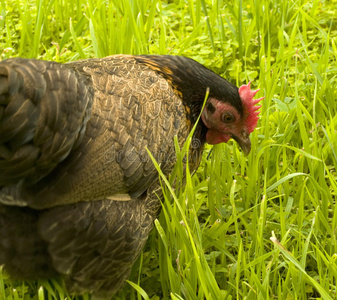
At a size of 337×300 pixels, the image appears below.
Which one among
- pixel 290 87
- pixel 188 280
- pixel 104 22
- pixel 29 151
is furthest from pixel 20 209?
pixel 290 87

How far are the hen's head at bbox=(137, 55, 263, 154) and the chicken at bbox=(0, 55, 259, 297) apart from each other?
0.09m

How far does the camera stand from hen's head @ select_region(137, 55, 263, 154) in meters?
2.97

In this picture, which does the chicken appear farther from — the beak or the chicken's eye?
the beak

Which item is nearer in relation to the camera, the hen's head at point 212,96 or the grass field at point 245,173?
the grass field at point 245,173

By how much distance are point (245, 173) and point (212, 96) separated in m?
0.67

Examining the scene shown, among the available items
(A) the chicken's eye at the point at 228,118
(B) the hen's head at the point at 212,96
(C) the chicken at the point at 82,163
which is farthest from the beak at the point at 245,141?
(C) the chicken at the point at 82,163

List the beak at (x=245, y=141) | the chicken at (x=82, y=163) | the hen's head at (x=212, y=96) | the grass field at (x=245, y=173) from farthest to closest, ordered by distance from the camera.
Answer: the beak at (x=245, y=141) → the hen's head at (x=212, y=96) → the grass field at (x=245, y=173) → the chicken at (x=82, y=163)

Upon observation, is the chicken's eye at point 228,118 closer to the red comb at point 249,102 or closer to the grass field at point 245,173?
the red comb at point 249,102

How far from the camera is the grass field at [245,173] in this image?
2502 millimetres

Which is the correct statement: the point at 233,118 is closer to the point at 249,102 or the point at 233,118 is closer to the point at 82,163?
the point at 249,102

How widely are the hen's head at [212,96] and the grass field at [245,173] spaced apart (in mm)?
188

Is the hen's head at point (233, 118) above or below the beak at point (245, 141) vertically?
above

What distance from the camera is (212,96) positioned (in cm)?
300

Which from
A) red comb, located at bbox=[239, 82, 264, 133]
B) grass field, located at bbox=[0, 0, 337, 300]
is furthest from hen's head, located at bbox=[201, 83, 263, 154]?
grass field, located at bbox=[0, 0, 337, 300]
